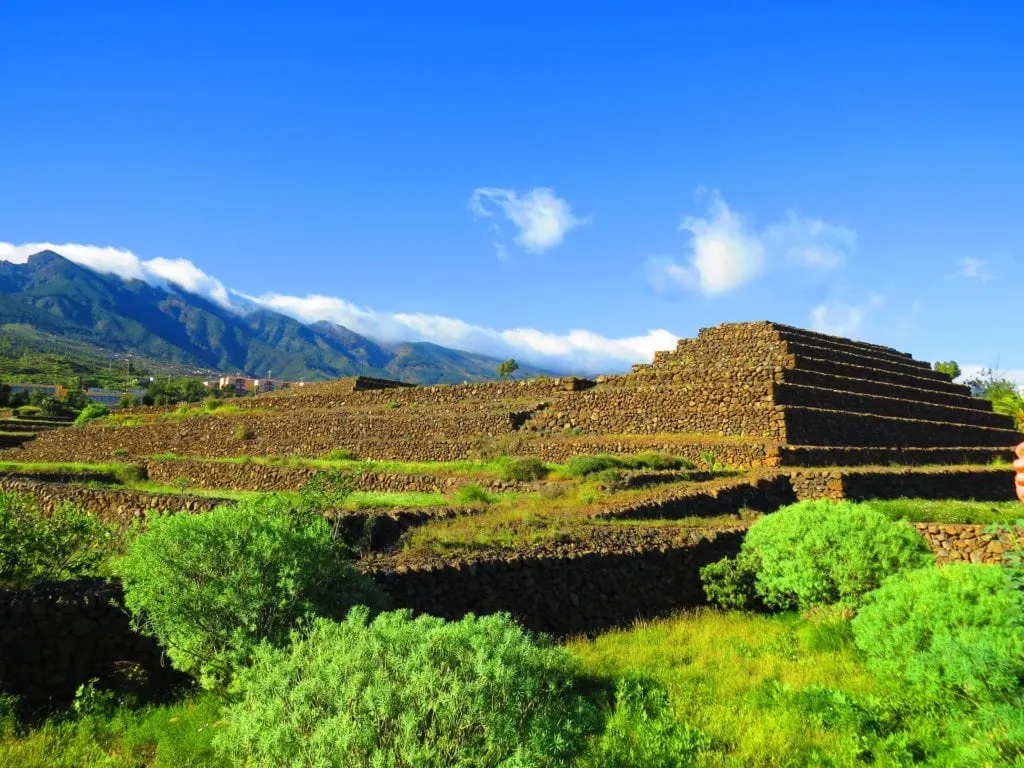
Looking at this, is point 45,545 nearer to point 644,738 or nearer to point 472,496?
point 644,738

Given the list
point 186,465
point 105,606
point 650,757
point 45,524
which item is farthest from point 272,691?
point 186,465

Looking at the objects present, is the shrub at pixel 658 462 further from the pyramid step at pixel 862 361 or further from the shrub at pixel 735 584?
the pyramid step at pixel 862 361

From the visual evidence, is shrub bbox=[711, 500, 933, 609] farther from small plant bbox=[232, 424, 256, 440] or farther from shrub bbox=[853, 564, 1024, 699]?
small plant bbox=[232, 424, 256, 440]

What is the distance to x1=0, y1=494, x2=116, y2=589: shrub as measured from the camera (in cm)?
953

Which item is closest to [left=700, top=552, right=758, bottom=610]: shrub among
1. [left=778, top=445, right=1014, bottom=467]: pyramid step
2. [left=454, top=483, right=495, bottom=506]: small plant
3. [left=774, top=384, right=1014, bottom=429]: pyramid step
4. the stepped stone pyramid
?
[left=454, top=483, right=495, bottom=506]: small plant

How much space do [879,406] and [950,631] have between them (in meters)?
25.1

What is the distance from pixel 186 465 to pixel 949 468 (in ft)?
108

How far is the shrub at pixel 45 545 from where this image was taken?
953 centimetres

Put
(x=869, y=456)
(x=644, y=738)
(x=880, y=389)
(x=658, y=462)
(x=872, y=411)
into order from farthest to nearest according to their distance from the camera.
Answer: (x=880, y=389), (x=872, y=411), (x=869, y=456), (x=658, y=462), (x=644, y=738)

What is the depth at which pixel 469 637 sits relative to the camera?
15.7ft

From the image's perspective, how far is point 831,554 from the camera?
10633mm

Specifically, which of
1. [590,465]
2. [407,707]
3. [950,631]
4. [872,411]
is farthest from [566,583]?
[872,411]

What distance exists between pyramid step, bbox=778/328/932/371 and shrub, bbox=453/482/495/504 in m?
19.7

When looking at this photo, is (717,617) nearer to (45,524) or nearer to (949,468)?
(45,524)
